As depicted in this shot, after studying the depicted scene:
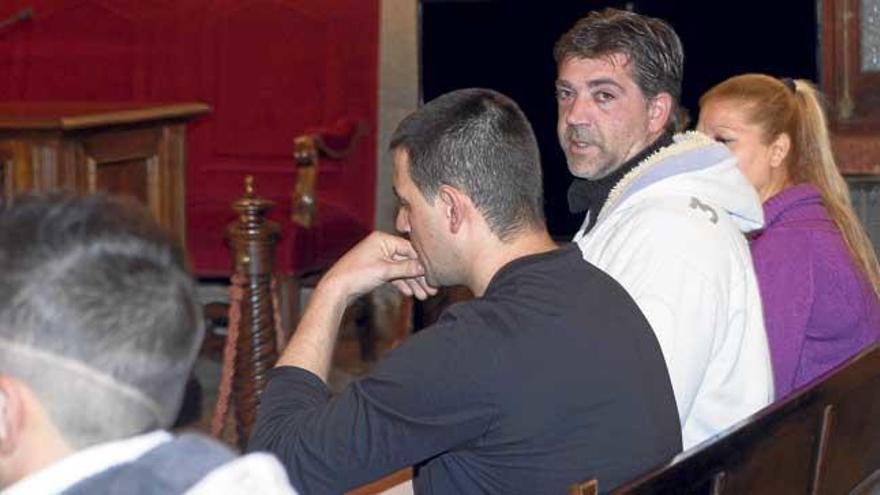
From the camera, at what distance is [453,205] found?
2.64 meters

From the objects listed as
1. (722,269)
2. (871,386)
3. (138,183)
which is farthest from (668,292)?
(138,183)

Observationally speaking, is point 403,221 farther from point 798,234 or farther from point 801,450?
point 798,234

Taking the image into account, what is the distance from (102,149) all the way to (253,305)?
2.60 feet

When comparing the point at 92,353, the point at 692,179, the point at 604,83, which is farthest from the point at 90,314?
the point at 604,83

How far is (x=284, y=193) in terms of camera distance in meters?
7.52

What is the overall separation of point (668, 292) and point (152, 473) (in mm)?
1548

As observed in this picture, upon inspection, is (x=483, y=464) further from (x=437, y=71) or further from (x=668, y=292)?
(x=437, y=71)

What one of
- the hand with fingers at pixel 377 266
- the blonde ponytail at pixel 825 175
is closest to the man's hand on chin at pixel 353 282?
the hand with fingers at pixel 377 266

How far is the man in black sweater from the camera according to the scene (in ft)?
7.75

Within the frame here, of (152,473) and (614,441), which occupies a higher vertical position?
(152,473)

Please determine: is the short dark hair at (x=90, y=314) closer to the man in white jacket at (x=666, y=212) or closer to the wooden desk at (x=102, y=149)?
the man in white jacket at (x=666, y=212)

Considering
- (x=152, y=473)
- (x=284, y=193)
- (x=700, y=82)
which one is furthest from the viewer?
(x=284, y=193)

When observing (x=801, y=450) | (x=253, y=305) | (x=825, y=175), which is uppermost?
(x=825, y=175)

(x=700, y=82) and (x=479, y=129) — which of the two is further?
(x=700, y=82)
